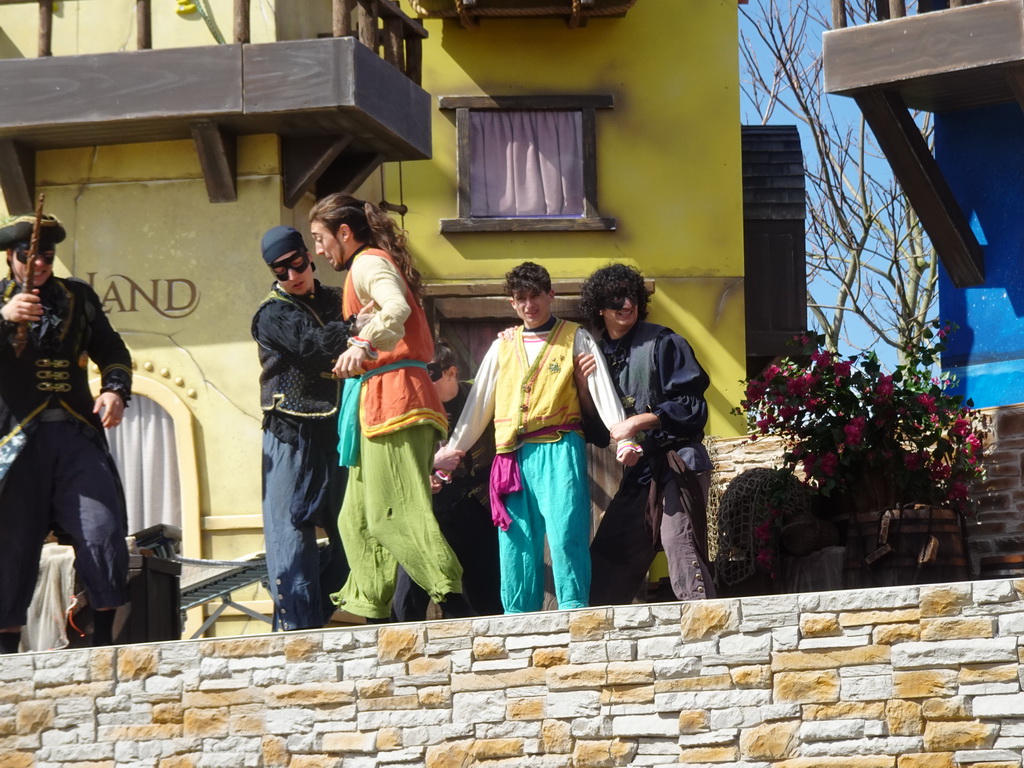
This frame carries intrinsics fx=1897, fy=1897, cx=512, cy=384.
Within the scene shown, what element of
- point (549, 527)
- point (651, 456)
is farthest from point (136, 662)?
point (651, 456)

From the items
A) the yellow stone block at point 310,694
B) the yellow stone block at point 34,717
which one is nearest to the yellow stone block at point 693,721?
the yellow stone block at point 310,694

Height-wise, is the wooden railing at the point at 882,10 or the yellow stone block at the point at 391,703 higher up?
the wooden railing at the point at 882,10

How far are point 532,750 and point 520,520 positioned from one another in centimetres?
123

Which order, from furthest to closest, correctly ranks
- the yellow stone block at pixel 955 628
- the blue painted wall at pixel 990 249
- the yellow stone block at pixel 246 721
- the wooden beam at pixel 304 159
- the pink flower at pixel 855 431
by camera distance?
the blue painted wall at pixel 990 249, the wooden beam at pixel 304 159, the pink flower at pixel 855 431, the yellow stone block at pixel 246 721, the yellow stone block at pixel 955 628

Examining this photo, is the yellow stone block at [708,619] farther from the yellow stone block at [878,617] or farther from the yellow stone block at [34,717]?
the yellow stone block at [34,717]

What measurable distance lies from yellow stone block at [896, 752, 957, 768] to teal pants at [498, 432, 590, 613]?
5.50 ft

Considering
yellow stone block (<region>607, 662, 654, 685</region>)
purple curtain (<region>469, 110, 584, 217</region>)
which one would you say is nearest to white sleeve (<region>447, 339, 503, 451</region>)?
yellow stone block (<region>607, 662, 654, 685</region>)

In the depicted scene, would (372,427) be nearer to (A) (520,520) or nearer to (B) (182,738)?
(A) (520,520)

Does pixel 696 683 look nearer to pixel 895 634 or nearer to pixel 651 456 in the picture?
pixel 895 634

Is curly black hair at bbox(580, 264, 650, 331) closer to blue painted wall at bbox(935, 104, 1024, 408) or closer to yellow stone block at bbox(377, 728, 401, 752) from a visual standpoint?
yellow stone block at bbox(377, 728, 401, 752)

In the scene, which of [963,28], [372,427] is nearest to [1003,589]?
[372,427]

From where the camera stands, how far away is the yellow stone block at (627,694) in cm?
750

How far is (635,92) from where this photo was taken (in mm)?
14461

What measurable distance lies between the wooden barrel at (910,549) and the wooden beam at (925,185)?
293 cm
